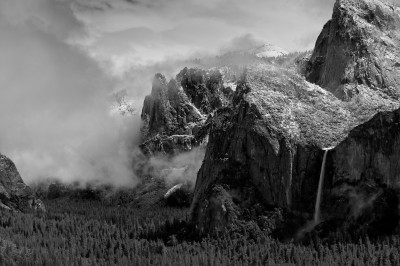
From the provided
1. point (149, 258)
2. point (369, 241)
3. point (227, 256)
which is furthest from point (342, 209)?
point (149, 258)

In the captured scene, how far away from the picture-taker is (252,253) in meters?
184

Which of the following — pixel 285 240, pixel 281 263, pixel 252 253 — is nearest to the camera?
pixel 281 263

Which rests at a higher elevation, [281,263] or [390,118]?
[390,118]

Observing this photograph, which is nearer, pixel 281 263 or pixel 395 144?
pixel 281 263

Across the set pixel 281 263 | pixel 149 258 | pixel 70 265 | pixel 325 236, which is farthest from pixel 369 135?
pixel 70 265

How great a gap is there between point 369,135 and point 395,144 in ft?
28.4

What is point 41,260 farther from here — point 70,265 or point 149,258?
point 149,258

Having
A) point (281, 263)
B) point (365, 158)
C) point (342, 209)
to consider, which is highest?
point (365, 158)

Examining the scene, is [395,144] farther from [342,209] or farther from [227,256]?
[227,256]

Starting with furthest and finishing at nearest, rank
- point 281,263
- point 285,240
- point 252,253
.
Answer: point 285,240, point 252,253, point 281,263

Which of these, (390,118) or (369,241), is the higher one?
(390,118)

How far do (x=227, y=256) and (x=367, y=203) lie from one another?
46753 mm

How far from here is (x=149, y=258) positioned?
192 meters

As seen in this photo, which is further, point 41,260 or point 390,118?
point 41,260
